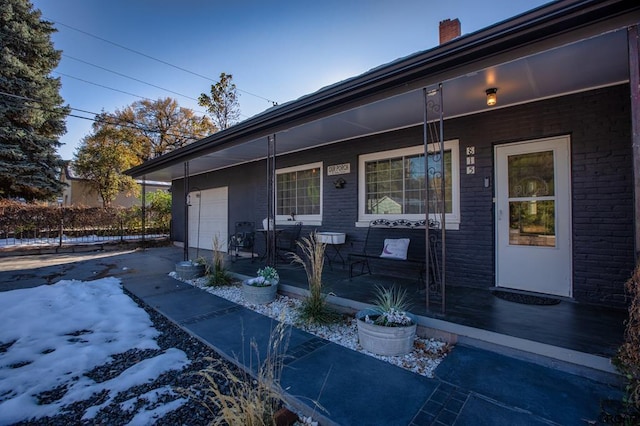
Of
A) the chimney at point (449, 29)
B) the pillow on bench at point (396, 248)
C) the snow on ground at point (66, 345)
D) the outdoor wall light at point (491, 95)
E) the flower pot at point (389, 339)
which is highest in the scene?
the chimney at point (449, 29)

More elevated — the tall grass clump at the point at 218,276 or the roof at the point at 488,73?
the roof at the point at 488,73

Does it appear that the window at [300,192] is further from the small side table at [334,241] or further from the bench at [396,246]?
the bench at [396,246]

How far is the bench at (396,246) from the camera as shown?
446cm

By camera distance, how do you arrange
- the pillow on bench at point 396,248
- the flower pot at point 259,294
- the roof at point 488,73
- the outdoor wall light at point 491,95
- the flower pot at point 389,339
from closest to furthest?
1. the roof at point 488,73
2. the flower pot at point 389,339
3. the outdoor wall light at point 491,95
4. the flower pot at point 259,294
5. the pillow on bench at point 396,248

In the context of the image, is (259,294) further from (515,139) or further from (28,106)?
(28,106)

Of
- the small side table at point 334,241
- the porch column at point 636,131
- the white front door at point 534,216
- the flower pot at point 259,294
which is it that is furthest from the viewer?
the small side table at point 334,241

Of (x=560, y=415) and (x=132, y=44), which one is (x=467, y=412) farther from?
(x=132, y=44)

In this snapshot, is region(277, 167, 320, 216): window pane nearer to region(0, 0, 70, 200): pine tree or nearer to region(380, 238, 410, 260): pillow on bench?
region(380, 238, 410, 260): pillow on bench

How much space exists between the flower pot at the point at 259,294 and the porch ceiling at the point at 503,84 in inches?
91.7

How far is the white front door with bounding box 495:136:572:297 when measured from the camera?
363 cm

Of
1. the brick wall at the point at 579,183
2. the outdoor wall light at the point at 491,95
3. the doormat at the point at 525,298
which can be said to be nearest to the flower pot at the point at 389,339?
the doormat at the point at 525,298

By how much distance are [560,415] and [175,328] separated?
11.1ft

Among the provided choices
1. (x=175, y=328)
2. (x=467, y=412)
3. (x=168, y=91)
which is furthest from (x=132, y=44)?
(x=467, y=412)

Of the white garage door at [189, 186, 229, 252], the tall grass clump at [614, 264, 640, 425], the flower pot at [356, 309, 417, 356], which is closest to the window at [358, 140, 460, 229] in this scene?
the flower pot at [356, 309, 417, 356]
